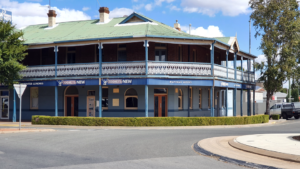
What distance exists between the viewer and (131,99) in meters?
27.5

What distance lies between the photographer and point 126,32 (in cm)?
2677

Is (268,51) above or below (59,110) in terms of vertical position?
above

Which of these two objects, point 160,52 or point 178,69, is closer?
point 178,69

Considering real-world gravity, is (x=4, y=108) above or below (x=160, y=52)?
below

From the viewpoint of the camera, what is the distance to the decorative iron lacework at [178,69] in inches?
972

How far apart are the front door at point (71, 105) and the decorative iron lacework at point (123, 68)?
5051 millimetres

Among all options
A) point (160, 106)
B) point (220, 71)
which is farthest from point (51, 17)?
point (220, 71)

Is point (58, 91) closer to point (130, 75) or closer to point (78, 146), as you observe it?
point (130, 75)

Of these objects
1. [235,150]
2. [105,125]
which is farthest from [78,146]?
[105,125]

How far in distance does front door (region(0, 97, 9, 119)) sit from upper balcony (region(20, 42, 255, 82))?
12.7 ft

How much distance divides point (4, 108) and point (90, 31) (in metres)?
10.4

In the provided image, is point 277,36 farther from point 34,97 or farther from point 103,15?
point 34,97

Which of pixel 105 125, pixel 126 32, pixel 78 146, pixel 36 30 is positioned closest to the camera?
pixel 78 146

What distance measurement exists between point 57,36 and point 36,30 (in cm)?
516
